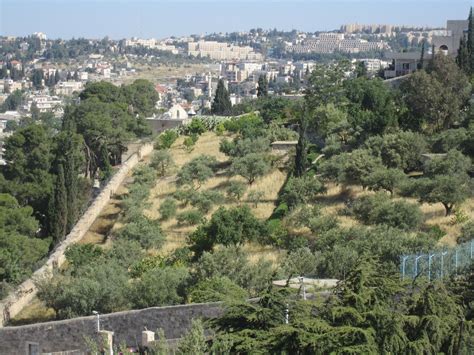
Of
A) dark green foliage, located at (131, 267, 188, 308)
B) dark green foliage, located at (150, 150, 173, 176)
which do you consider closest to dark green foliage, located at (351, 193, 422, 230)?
dark green foliage, located at (131, 267, 188, 308)

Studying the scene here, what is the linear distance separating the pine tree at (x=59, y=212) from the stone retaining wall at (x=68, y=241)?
18.0 inches

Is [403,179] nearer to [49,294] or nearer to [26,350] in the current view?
[49,294]

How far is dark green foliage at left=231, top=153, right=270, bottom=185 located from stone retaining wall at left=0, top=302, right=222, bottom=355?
13629 millimetres

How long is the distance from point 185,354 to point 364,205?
43.3 feet

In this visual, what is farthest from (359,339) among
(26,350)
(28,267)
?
(28,267)

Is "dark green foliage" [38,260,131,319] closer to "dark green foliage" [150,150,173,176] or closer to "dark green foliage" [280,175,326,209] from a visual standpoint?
"dark green foliage" [280,175,326,209]

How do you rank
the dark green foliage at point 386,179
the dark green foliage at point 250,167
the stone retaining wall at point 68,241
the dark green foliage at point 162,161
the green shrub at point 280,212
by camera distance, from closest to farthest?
Result: the stone retaining wall at point 68,241
the dark green foliage at point 386,179
the green shrub at point 280,212
the dark green foliage at point 250,167
the dark green foliage at point 162,161

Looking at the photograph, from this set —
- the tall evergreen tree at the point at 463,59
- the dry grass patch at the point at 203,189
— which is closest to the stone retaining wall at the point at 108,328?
the dry grass patch at the point at 203,189

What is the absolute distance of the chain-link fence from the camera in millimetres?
15172

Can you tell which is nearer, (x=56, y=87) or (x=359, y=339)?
(x=359, y=339)

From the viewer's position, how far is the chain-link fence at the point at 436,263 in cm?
1517

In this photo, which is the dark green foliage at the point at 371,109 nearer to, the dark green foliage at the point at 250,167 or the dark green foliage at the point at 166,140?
the dark green foliage at the point at 250,167

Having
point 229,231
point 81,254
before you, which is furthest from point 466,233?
point 81,254

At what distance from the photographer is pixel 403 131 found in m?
28.2
